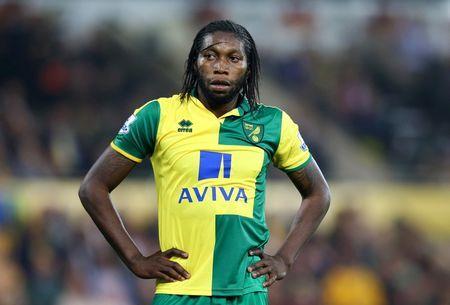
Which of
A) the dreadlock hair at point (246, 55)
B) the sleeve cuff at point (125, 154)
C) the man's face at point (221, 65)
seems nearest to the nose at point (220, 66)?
the man's face at point (221, 65)

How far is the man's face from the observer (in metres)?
4.88

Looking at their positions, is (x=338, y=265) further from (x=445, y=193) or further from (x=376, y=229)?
(x=445, y=193)

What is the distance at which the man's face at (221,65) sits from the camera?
488 centimetres

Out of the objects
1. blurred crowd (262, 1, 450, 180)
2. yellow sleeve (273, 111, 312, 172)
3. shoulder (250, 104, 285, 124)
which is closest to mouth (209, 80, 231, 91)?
shoulder (250, 104, 285, 124)

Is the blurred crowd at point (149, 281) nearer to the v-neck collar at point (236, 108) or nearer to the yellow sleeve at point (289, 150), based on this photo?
the yellow sleeve at point (289, 150)

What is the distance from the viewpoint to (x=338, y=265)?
11102 millimetres

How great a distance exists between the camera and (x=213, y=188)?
15.9 ft

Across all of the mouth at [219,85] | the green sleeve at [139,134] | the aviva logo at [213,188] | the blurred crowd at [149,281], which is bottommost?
the blurred crowd at [149,281]

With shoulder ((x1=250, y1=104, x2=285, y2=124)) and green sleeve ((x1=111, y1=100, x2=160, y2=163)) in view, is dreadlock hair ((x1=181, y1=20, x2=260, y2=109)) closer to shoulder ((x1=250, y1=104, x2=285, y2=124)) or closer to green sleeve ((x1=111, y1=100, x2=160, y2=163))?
shoulder ((x1=250, y1=104, x2=285, y2=124))

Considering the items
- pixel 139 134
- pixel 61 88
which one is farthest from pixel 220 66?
pixel 61 88

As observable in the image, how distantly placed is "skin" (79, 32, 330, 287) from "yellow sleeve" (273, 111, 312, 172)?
258 mm

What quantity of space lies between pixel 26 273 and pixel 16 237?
41 centimetres

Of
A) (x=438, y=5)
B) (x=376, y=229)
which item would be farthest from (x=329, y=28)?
(x=376, y=229)

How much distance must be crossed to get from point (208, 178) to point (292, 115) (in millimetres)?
9785
